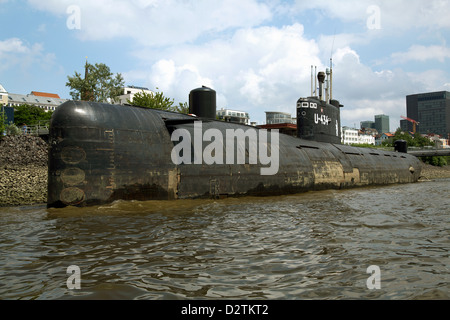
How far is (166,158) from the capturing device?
12195mm

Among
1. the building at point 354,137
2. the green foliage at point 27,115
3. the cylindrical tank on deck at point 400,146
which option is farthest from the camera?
the building at point 354,137

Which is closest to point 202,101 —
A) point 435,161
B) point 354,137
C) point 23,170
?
point 23,170

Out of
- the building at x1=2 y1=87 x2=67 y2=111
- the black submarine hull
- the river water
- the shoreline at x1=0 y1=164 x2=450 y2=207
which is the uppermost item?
the building at x1=2 y1=87 x2=67 y2=111

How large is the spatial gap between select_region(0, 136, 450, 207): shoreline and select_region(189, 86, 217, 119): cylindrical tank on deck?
7.92 metres

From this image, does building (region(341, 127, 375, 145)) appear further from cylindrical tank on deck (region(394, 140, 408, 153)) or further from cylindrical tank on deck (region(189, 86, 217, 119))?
cylindrical tank on deck (region(189, 86, 217, 119))

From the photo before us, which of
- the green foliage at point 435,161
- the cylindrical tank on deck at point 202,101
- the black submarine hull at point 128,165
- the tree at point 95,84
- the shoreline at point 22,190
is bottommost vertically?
the shoreline at point 22,190

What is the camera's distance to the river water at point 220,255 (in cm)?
436

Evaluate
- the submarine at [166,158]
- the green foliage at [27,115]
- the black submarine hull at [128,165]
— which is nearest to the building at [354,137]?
the green foliage at [27,115]

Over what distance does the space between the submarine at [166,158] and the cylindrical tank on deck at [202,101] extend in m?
0.05

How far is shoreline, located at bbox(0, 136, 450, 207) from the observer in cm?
1672

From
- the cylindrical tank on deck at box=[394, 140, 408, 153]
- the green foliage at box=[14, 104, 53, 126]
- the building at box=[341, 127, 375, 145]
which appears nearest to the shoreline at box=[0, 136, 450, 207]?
the cylindrical tank on deck at box=[394, 140, 408, 153]

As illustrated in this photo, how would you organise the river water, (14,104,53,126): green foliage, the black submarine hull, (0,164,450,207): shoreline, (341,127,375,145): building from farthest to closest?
(341,127,375,145): building < (14,104,53,126): green foliage < (0,164,450,207): shoreline < the black submarine hull < the river water

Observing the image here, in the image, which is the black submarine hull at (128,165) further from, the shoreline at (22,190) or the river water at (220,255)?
the shoreline at (22,190)

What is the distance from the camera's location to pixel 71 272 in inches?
195
